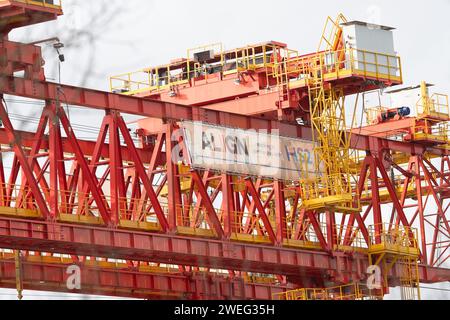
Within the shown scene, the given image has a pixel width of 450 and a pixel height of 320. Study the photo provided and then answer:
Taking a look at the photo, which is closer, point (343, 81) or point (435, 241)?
point (343, 81)

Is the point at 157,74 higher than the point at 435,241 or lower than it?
higher

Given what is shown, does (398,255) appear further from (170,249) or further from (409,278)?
(170,249)

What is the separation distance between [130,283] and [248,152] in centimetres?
731

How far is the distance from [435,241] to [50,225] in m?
31.2

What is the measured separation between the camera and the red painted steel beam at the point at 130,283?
55.3 m

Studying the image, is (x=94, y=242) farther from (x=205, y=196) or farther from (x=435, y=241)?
(x=435, y=241)

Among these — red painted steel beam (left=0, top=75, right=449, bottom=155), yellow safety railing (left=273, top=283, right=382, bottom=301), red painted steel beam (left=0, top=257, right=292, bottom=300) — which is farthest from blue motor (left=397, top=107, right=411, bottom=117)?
red painted steel beam (left=0, top=257, right=292, bottom=300)

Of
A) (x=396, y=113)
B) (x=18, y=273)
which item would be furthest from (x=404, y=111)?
(x=18, y=273)

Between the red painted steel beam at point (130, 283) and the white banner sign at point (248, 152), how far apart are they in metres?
5.26

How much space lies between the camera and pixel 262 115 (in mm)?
66000

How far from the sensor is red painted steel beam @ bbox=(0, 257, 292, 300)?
181ft

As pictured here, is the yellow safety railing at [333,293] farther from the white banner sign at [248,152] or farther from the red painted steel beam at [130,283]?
the white banner sign at [248,152]
